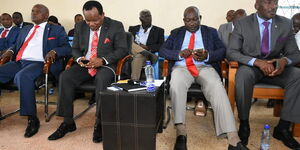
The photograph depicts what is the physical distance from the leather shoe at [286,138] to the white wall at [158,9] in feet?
10.3

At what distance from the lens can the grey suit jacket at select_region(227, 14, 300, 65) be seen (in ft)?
8.20

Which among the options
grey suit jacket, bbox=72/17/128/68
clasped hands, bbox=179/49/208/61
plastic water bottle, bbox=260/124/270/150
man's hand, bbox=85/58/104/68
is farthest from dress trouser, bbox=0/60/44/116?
plastic water bottle, bbox=260/124/270/150

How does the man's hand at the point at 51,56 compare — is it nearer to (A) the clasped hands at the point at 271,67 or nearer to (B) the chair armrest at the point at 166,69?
(B) the chair armrest at the point at 166,69

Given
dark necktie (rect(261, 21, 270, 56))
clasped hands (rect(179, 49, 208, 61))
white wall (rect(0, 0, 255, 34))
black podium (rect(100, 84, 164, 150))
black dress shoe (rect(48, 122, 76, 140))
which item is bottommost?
black dress shoe (rect(48, 122, 76, 140))

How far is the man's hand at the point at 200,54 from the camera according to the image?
2.55m

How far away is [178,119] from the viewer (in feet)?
7.45

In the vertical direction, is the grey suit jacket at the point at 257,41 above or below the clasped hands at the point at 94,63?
above

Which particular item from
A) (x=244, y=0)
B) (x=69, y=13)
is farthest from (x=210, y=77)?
(x=69, y=13)

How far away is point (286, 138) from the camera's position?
2270 mm

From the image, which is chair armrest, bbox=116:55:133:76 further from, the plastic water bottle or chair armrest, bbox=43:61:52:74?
the plastic water bottle

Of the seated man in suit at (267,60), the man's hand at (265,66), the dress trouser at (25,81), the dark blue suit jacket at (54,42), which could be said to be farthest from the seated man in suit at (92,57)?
the man's hand at (265,66)

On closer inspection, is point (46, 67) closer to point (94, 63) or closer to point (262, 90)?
point (94, 63)

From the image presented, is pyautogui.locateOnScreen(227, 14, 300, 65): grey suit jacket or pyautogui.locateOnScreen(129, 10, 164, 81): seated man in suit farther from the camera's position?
pyautogui.locateOnScreen(129, 10, 164, 81): seated man in suit

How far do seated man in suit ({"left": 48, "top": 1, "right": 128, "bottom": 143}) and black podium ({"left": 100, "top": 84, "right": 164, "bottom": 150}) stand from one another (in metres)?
0.36
